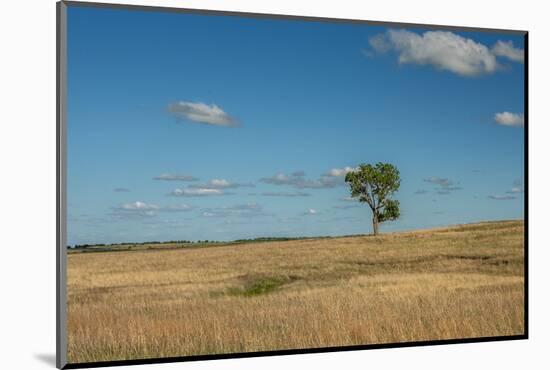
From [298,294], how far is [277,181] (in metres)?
1.78

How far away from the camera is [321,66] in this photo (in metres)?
10.6

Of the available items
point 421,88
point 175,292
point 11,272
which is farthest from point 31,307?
point 421,88

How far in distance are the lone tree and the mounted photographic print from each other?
0.04 metres

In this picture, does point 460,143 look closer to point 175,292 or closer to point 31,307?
point 175,292

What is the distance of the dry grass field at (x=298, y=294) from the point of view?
955cm

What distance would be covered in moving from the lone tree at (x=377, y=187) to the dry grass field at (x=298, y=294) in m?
0.43

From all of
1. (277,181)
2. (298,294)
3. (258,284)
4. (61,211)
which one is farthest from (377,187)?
(61,211)

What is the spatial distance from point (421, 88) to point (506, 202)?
1838 mm

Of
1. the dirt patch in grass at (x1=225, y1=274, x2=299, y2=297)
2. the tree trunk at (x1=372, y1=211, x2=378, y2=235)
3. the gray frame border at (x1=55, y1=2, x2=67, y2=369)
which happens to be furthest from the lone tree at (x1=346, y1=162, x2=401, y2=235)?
the gray frame border at (x1=55, y1=2, x2=67, y2=369)

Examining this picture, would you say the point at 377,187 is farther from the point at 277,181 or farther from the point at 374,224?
the point at 277,181

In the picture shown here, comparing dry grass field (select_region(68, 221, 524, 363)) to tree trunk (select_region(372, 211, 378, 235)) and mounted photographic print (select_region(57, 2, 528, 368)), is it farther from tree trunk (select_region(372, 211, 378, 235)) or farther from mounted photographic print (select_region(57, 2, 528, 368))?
tree trunk (select_region(372, 211, 378, 235))

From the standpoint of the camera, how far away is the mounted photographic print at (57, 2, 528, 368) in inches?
366

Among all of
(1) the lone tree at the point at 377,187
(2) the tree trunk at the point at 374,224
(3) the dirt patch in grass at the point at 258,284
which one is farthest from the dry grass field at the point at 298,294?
(1) the lone tree at the point at 377,187

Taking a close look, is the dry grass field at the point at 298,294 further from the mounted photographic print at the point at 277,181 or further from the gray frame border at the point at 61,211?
the gray frame border at the point at 61,211
